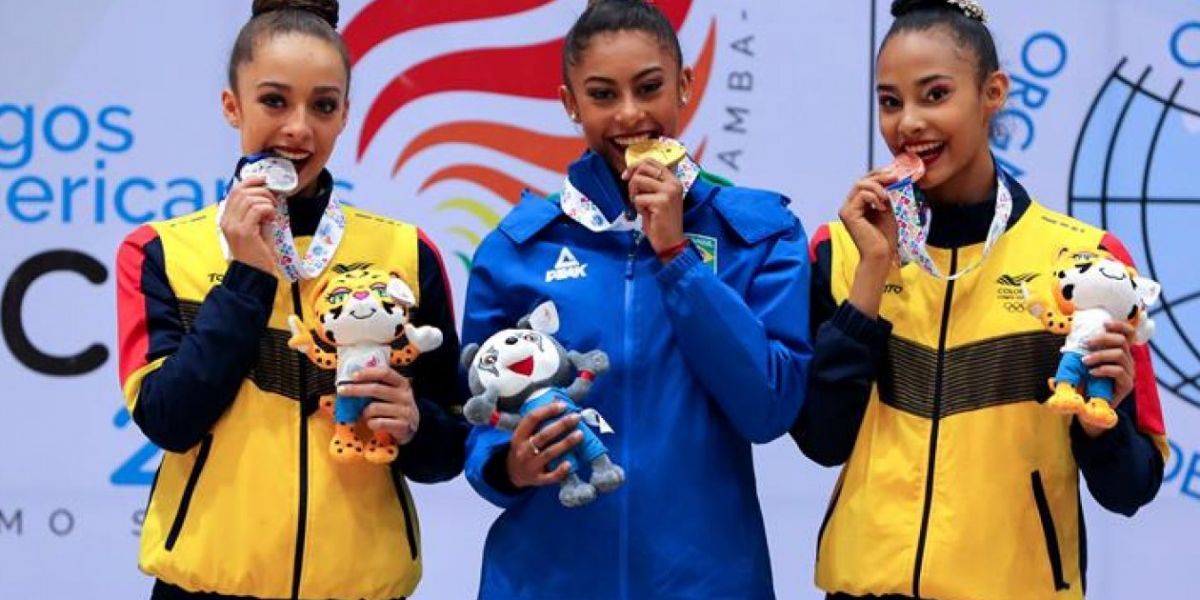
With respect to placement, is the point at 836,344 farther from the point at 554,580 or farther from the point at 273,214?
the point at 273,214

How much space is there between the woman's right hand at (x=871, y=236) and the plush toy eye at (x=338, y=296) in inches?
28.9

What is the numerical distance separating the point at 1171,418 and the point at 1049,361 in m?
1.48

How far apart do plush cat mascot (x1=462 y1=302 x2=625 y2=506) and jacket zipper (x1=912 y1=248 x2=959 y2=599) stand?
448mm

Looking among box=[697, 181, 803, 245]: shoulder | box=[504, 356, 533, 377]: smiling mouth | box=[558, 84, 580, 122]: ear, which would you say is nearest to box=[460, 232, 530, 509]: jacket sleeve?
box=[504, 356, 533, 377]: smiling mouth

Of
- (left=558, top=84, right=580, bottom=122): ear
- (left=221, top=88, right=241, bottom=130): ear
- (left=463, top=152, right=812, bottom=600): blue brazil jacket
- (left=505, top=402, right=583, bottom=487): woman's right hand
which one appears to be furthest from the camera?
(left=221, top=88, right=241, bottom=130): ear

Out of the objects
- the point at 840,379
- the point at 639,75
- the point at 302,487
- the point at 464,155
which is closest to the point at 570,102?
the point at 639,75

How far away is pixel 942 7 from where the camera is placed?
8.41ft

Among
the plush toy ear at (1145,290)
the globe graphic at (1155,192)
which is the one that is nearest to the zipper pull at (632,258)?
the plush toy ear at (1145,290)

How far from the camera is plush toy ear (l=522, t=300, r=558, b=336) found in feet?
7.56

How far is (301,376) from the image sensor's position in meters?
2.49

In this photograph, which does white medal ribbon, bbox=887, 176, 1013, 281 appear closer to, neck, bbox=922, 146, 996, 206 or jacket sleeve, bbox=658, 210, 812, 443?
neck, bbox=922, 146, 996, 206

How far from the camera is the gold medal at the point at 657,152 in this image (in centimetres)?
237

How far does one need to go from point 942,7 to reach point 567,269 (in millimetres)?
723

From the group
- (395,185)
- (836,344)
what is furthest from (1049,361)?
(395,185)
